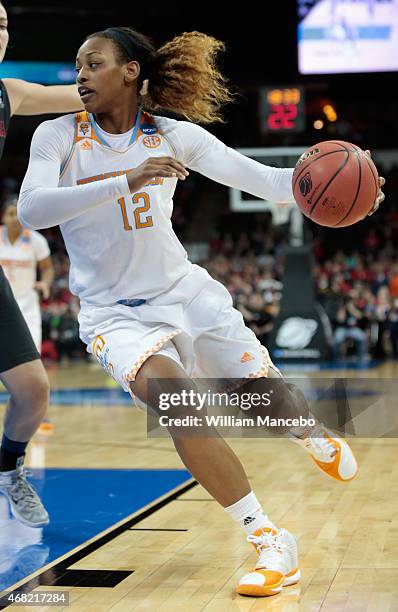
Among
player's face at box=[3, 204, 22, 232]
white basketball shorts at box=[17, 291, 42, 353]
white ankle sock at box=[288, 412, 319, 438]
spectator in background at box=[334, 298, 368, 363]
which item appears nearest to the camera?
white ankle sock at box=[288, 412, 319, 438]

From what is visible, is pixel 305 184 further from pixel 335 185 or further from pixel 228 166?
pixel 228 166

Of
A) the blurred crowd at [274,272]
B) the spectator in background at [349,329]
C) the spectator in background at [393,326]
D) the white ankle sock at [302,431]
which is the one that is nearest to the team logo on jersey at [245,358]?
the white ankle sock at [302,431]

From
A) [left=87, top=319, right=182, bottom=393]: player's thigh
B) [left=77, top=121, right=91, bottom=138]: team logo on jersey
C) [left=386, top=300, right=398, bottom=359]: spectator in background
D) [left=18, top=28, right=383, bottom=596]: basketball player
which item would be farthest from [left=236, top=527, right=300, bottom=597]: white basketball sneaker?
[left=386, top=300, right=398, bottom=359]: spectator in background

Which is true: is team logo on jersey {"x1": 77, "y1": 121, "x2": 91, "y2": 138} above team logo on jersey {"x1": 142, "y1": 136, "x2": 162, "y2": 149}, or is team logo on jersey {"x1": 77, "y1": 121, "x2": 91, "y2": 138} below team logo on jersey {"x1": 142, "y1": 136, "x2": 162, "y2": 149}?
above

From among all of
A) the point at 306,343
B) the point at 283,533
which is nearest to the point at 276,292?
the point at 306,343

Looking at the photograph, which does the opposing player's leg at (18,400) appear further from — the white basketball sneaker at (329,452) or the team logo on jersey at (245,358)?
the white basketball sneaker at (329,452)

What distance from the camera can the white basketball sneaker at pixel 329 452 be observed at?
3971 millimetres

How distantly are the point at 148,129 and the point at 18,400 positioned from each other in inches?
57.3

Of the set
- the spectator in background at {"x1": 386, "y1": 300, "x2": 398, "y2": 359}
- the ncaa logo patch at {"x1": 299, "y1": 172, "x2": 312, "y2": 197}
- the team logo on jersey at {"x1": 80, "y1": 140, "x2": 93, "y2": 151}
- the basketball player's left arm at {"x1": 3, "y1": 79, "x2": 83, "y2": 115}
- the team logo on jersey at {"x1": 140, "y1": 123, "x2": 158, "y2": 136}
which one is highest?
the basketball player's left arm at {"x1": 3, "y1": 79, "x2": 83, "y2": 115}

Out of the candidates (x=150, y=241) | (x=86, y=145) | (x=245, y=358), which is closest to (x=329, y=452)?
(x=245, y=358)

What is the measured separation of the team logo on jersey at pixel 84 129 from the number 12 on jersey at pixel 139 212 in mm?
321

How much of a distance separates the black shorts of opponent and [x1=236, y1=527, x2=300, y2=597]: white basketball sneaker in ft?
4.77

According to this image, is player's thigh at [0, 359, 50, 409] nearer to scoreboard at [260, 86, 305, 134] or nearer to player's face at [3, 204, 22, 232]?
player's face at [3, 204, 22, 232]

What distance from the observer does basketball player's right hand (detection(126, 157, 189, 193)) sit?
10.6 feet
